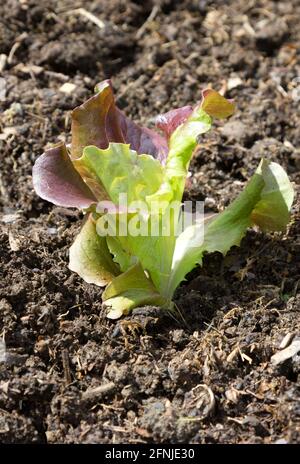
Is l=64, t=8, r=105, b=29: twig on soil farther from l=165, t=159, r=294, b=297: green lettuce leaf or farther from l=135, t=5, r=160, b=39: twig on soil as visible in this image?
l=165, t=159, r=294, b=297: green lettuce leaf

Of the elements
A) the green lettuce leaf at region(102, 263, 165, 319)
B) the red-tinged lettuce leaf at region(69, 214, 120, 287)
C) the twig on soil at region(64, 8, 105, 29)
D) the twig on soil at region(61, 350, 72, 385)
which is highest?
the twig on soil at region(64, 8, 105, 29)

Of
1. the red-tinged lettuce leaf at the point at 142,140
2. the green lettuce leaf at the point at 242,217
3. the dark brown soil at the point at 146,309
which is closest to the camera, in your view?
the dark brown soil at the point at 146,309

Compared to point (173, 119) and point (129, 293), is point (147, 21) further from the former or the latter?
point (129, 293)

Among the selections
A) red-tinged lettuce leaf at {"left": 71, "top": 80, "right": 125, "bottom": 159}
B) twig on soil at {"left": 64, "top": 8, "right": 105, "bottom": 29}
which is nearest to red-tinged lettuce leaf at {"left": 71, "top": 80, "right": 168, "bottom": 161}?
red-tinged lettuce leaf at {"left": 71, "top": 80, "right": 125, "bottom": 159}

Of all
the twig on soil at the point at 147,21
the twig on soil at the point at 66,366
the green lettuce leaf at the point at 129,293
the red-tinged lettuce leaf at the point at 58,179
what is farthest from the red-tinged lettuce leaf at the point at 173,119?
the twig on soil at the point at 147,21

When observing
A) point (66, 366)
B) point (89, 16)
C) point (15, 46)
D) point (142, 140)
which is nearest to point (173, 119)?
point (142, 140)

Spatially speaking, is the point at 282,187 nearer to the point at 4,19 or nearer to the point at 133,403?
the point at 133,403

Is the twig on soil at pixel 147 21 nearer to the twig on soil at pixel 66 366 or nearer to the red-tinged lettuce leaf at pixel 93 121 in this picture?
the red-tinged lettuce leaf at pixel 93 121
